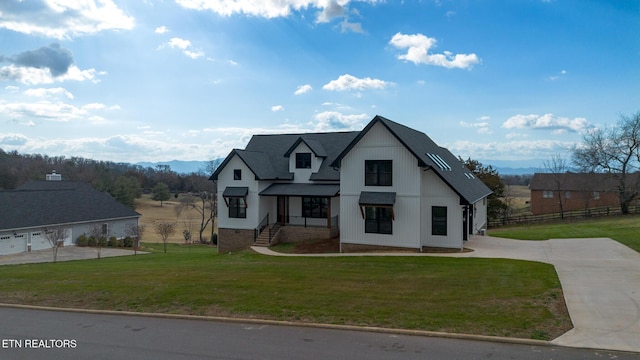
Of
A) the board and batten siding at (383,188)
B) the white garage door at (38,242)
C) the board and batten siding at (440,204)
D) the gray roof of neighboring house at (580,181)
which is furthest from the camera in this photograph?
the gray roof of neighboring house at (580,181)

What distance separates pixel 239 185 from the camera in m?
30.8

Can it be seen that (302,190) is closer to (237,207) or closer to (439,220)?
(237,207)

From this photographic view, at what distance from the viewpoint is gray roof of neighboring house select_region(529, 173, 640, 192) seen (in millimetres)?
50750

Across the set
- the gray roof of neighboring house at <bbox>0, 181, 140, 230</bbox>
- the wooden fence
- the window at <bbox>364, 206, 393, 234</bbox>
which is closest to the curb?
the window at <bbox>364, 206, 393, 234</bbox>

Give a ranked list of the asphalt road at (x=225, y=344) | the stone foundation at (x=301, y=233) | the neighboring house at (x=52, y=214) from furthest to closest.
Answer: the neighboring house at (x=52, y=214) < the stone foundation at (x=301, y=233) < the asphalt road at (x=225, y=344)

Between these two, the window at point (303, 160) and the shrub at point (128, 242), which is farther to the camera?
the shrub at point (128, 242)

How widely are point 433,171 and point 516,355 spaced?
50.4 feet

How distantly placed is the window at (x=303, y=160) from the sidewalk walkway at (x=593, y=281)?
26.1 ft

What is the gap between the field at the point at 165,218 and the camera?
58.9 meters

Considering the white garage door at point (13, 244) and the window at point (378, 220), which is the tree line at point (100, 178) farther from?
the window at point (378, 220)

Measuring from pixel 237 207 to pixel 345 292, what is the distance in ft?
63.7
